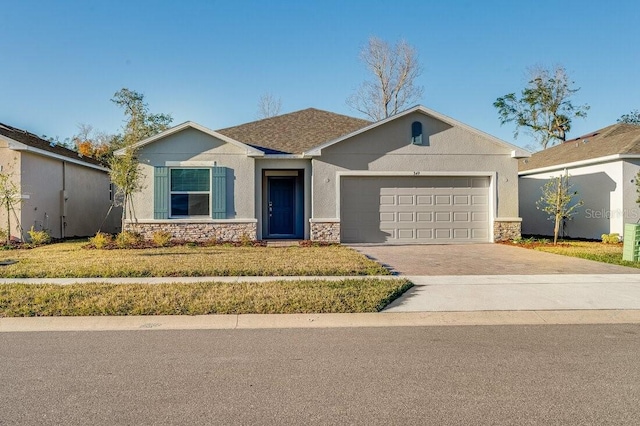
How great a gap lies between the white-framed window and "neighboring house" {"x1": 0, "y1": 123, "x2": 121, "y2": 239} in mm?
4825

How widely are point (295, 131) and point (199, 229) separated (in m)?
5.99

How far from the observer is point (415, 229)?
666 inches

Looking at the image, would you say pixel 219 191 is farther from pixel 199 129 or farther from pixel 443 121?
pixel 443 121

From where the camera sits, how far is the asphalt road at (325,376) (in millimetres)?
3713

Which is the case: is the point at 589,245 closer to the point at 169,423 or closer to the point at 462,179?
the point at 462,179

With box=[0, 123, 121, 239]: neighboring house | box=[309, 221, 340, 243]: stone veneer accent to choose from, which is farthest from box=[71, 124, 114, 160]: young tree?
box=[309, 221, 340, 243]: stone veneer accent

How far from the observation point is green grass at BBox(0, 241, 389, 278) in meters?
9.78

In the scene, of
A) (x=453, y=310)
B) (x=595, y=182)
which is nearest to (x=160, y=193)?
(x=453, y=310)

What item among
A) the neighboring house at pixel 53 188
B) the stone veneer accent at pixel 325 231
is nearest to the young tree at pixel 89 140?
the neighboring house at pixel 53 188

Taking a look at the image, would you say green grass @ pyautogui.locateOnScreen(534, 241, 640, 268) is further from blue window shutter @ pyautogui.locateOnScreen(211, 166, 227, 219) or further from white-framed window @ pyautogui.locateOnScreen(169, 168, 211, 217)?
white-framed window @ pyautogui.locateOnScreen(169, 168, 211, 217)

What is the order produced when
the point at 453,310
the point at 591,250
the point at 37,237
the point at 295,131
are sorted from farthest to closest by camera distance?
the point at 295,131
the point at 37,237
the point at 591,250
the point at 453,310

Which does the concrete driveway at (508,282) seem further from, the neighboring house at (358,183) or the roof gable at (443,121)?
the roof gable at (443,121)

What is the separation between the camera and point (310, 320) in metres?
6.63

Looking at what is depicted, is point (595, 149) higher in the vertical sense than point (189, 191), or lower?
higher
